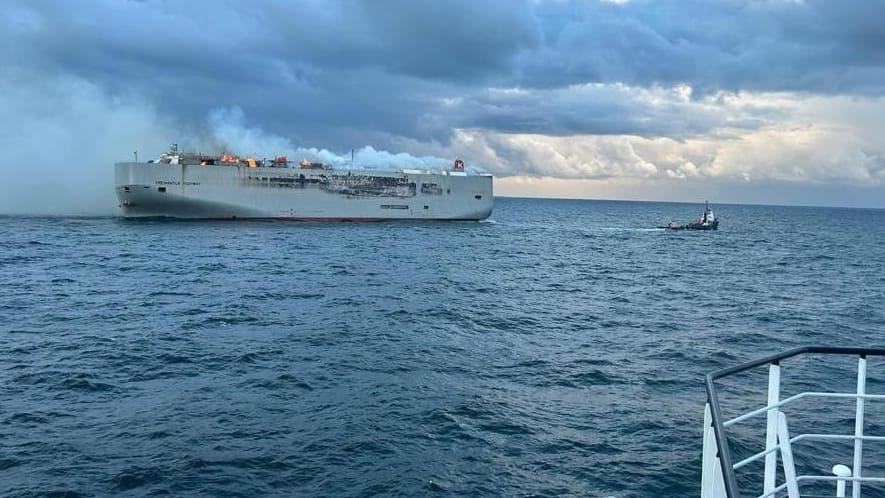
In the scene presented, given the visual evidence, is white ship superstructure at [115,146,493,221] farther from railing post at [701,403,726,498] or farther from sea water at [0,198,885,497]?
railing post at [701,403,726,498]

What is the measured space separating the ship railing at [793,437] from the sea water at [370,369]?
1.24m

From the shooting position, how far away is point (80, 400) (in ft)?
48.5

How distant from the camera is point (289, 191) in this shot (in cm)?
7856

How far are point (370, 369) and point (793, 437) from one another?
38.1 ft

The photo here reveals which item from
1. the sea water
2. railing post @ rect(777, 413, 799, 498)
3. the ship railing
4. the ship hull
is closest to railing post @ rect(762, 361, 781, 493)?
the ship railing

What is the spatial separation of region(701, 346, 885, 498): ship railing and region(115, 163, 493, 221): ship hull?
2618 inches

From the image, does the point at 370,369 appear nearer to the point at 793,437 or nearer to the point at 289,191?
the point at 793,437

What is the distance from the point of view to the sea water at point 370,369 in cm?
1160

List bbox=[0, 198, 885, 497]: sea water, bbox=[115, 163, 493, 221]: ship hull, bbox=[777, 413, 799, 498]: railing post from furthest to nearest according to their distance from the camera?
1. bbox=[115, 163, 493, 221]: ship hull
2. bbox=[0, 198, 885, 497]: sea water
3. bbox=[777, 413, 799, 498]: railing post

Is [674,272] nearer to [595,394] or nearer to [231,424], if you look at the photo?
[595,394]

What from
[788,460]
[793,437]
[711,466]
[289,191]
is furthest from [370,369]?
[289,191]

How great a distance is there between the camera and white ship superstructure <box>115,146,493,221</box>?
2837 inches

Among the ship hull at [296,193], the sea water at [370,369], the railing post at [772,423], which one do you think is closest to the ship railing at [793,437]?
the railing post at [772,423]

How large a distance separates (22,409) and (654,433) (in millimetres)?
14318
